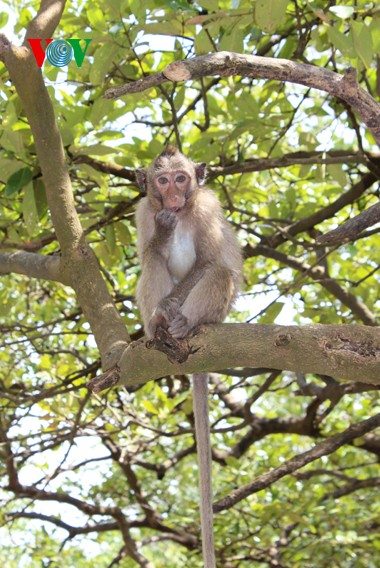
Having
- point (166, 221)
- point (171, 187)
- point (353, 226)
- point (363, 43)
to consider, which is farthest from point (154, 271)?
point (353, 226)

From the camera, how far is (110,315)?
3.96 m

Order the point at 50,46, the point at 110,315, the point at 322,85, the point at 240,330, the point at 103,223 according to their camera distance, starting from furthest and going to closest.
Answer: the point at 103,223, the point at 50,46, the point at 110,315, the point at 240,330, the point at 322,85

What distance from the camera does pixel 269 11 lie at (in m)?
3.78

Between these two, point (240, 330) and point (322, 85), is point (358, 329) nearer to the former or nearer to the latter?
point (240, 330)

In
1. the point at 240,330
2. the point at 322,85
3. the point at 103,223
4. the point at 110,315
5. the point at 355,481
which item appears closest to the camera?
the point at 322,85

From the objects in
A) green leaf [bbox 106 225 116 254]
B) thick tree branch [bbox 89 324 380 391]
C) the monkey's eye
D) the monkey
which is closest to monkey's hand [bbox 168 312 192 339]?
the monkey

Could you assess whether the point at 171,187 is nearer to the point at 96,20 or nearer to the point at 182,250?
the point at 182,250

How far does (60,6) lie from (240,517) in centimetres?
459

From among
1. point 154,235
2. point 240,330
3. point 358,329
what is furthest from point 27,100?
point 358,329

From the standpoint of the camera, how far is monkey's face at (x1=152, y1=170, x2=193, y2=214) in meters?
4.61

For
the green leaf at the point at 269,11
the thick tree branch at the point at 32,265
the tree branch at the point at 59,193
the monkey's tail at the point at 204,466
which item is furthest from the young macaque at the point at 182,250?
the green leaf at the point at 269,11

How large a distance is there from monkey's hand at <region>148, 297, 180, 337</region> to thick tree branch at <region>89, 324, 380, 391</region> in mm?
648

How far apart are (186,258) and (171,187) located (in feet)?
1.65

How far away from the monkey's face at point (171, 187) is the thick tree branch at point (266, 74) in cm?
177
